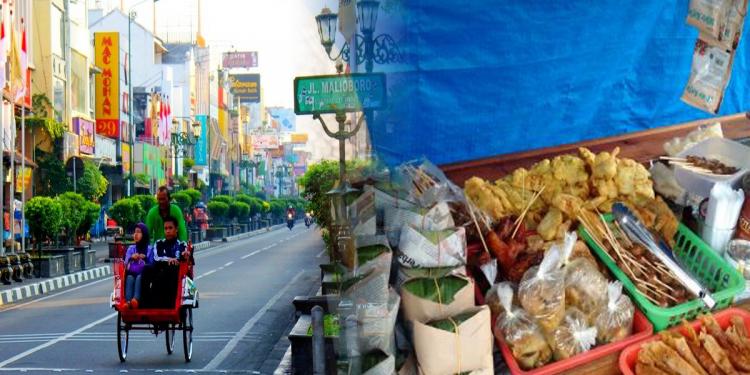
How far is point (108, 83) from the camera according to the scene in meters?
50.5

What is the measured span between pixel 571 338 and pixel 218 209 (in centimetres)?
4742

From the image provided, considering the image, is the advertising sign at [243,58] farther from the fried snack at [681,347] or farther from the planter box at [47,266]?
the planter box at [47,266]

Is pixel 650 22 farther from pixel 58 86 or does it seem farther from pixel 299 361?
pixel 58 86

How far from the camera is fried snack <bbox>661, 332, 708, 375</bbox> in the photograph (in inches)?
99.2

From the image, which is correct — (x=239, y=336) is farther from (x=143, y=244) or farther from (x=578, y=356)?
(x=578, y=356)

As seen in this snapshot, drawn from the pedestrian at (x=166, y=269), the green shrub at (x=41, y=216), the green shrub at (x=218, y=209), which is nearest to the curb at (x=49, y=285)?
the green shrub at (x=41, y=216)

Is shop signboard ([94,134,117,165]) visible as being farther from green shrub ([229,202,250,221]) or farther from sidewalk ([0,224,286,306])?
sidewalk ([0,224,286,306])

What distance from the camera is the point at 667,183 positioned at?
3066mm

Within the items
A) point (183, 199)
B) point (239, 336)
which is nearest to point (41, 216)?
point (239, 336)

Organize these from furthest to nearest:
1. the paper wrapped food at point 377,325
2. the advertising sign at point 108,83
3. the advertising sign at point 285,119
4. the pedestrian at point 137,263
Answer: the advertising sign at point 108,83
the pedestrian at point 137,263
the advertising sign at point 285,119
the paper wrapped food at point 377,325

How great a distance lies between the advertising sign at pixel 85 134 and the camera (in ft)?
145

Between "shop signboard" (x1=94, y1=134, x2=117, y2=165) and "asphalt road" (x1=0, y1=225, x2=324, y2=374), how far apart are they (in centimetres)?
2731

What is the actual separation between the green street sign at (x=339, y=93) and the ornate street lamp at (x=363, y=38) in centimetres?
5

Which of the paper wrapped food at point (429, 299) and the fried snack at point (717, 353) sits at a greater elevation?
the paper wrapped food at point (429, 299)
